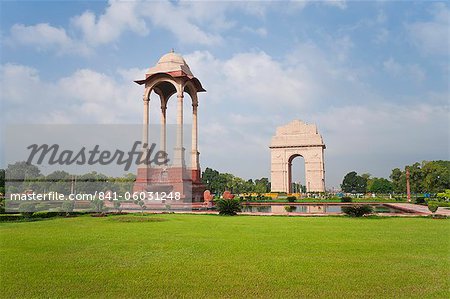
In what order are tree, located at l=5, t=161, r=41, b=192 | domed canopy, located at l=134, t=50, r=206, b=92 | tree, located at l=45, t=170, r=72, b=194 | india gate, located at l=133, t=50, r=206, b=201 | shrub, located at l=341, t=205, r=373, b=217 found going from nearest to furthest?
shrub, located at l=341, t=205, r=373, b=217 < india gate, located at l=133, t=50, r=206, b=201 < domed canopy, located at l=134, t=50, r=206, b=92 < tree, located at l=45, t=170, r=72, b=194 < tree, located at l=5, t=161, r=41, b=192

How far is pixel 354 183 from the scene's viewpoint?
80688 mm

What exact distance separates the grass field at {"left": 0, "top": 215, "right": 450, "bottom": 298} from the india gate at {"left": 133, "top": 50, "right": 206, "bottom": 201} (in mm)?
17585

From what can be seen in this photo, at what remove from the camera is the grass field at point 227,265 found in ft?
14.3

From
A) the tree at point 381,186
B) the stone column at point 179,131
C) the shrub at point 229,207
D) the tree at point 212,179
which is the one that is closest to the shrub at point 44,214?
the shrub at point 229,207

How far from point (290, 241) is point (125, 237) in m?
3.96

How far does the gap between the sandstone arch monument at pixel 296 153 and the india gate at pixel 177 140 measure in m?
23.7

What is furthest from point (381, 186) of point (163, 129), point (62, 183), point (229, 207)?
point (229, 207)

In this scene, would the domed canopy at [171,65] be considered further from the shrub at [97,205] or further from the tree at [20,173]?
the tree at [20,173]

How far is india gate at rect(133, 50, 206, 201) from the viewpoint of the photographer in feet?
86.9

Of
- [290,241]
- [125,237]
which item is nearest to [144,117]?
[125,237]

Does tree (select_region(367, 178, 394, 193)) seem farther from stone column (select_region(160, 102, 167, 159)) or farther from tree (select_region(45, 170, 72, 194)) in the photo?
tree (select_region(45, 170, 72, 194))

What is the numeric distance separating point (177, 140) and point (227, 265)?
22.8m

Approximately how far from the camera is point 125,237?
8500 millimetres

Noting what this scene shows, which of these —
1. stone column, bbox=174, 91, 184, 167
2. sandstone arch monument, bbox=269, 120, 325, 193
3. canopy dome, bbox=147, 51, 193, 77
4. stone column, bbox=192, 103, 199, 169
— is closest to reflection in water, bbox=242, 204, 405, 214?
stone column, bbox=192, 103, 199, 169
